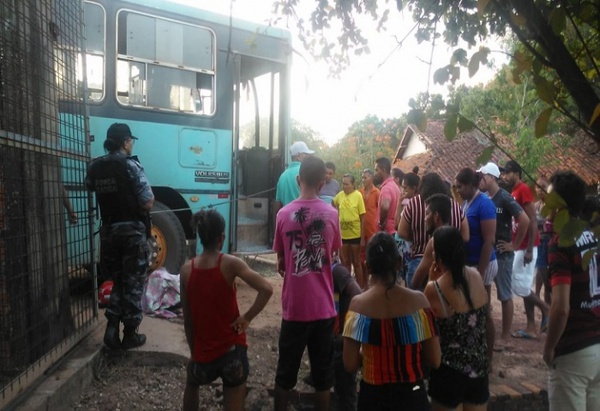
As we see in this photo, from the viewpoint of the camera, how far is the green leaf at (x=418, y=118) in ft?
4.70

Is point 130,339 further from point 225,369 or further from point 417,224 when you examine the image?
point 417,224

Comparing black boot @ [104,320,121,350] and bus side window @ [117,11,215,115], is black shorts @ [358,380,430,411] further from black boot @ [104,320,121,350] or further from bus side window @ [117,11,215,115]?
bus side window @ [117,11,215,115]

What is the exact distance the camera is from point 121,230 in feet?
12.8

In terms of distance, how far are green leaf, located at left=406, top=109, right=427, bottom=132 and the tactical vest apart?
116 inches

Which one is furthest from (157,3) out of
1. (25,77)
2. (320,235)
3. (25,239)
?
(320,235)

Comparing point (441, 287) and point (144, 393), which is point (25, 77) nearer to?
point (144, 393)

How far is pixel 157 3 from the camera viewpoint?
6.09 m

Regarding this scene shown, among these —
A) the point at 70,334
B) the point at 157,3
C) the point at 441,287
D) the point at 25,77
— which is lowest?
the point at 70,334

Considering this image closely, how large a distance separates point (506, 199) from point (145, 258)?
329 cm

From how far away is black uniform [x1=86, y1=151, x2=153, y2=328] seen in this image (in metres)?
3.86

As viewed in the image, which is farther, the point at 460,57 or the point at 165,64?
the point at 165,64

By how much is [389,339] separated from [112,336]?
2.48 meters

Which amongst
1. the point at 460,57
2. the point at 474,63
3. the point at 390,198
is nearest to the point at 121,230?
the point at 460,57

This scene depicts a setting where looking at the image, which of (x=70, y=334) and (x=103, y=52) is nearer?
(x=70, y=334)
